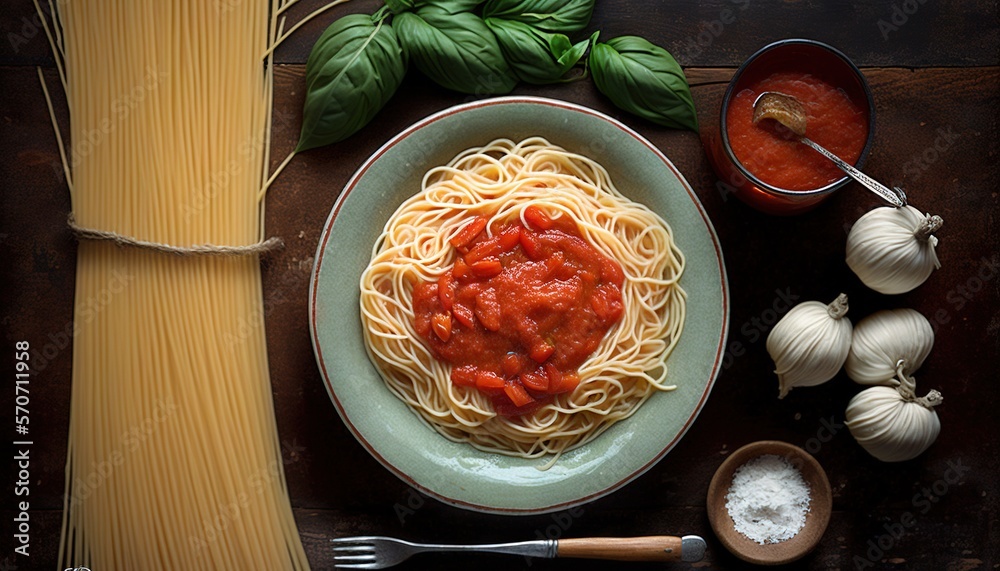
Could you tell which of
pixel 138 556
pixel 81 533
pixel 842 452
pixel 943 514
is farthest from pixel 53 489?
pixel 943 514

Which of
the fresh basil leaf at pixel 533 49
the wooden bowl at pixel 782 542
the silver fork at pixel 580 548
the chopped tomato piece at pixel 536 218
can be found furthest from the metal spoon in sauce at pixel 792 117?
the silver fork at pixel 580 548

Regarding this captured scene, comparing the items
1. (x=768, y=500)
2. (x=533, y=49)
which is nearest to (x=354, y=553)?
(x=768, y=500)

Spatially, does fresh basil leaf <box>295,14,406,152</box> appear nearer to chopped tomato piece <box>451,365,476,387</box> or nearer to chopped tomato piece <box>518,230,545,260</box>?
chopped tomato piece <box>518,230,545,260</box>

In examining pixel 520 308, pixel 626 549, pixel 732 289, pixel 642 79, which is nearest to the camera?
pixel 520 308

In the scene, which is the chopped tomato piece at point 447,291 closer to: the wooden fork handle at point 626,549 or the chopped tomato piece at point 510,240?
the chopped tomato piece at point 510,240

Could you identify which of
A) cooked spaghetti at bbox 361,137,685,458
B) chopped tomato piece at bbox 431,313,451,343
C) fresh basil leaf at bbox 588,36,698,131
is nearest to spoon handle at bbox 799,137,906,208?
fresh basil leaf at bbox 588,36,698,131

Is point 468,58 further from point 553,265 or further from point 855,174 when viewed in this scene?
point 855,174

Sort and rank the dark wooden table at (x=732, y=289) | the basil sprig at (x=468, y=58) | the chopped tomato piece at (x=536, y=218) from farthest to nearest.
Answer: the dark wooden table at (x=732, y=289) → the basil sprig at (x=468, y=58) → the chopped tomato piece at (x=536, y=218)

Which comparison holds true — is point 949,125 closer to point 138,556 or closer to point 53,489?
point 138,556
